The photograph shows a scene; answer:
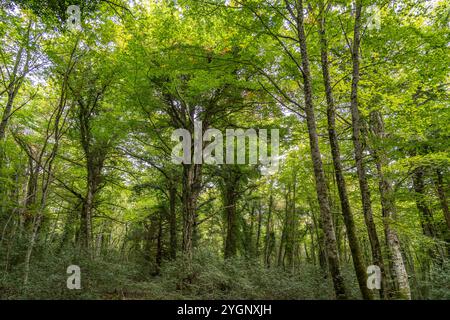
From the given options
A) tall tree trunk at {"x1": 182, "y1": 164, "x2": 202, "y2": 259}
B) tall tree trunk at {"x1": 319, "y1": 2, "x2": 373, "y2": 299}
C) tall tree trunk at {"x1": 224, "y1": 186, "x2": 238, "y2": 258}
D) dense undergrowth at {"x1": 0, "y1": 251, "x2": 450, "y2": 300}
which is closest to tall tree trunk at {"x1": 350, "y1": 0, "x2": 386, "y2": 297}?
tall tree trunk at {"x1": 319, "y1": 2, "x2": 373, "y2": 299}

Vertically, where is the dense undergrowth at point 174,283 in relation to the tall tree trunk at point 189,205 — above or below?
below

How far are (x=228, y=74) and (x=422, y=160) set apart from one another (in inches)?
248

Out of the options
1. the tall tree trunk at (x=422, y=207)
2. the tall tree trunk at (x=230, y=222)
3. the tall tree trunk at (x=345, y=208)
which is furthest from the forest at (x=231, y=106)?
the tall tree trunk at (x=230, y=222)

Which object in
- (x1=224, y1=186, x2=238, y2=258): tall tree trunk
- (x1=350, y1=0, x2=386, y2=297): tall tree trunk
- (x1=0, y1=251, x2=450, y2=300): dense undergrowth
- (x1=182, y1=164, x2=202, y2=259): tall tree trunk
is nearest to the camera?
(x1=350, y1=0, x2=386, y2=297): tall tree trunk

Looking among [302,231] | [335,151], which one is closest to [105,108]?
[335,151]

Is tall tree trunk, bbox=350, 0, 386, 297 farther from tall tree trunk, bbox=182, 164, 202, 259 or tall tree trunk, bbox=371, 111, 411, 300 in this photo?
tall tree trunk, bbox=182, 164, 202, 259

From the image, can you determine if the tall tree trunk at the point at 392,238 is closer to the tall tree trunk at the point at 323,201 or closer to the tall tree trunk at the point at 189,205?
the tall tree trunk at the point at 323,201

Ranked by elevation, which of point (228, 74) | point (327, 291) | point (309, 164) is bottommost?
point (327, 291)

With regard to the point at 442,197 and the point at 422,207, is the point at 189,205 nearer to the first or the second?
the point at 442,197

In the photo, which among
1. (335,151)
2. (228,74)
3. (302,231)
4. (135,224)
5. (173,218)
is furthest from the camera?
(302,231)

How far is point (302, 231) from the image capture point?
2325 centimetres

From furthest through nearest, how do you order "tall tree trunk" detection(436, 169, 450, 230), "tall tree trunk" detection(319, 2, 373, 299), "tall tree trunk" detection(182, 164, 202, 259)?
1. "tall tree trunk" detection(436, 169, 450, 230)
2. "tall tree trunk" detection(182, 164, 202, 259)
3. "tall tree trunk" detection(319, 2, 373, 299)

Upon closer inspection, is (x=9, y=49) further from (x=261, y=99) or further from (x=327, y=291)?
(x=327, y=291)

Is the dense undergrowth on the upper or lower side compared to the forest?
lower
